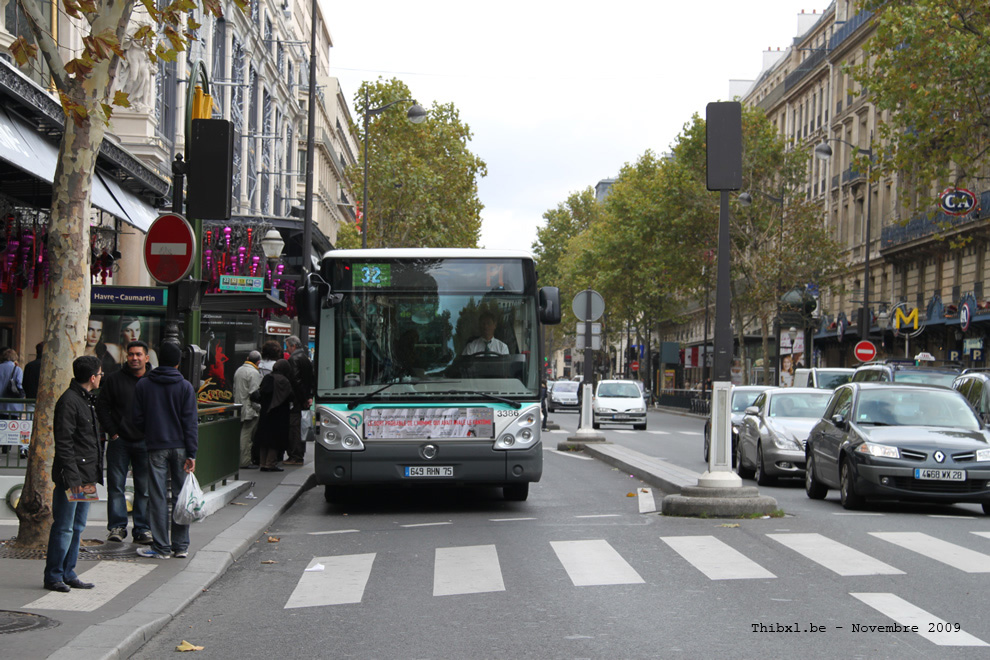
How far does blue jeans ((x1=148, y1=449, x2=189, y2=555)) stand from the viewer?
9.88 meters

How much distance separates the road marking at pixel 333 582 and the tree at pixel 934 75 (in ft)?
70.0

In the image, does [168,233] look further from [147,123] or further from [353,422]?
[147,123]

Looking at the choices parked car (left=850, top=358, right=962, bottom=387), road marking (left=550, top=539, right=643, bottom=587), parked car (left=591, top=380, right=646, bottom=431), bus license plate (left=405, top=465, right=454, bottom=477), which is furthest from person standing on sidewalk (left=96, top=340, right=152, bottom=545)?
parked car (left=591, top=380, right=646, bottom=431)

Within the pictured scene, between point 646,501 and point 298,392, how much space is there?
6319 millimetres

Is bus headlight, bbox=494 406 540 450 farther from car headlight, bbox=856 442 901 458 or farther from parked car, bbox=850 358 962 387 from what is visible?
parked car, bbox=850 358 962 387

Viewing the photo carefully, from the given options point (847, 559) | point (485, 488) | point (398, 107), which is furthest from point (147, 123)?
point (398, 107)

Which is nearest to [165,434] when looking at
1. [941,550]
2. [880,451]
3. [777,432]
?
[941,550]

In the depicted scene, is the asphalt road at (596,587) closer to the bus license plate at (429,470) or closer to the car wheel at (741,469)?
the bus license plate at (429,470)

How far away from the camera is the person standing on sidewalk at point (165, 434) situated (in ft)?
32.4

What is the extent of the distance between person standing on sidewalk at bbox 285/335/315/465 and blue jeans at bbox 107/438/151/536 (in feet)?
26.5

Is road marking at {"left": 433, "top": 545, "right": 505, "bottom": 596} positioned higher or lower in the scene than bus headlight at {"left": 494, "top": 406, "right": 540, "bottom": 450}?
lower

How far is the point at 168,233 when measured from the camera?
1090 cm

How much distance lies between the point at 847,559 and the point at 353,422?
5.76 meters

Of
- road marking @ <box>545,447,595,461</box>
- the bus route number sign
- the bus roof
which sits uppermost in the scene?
the bus roof
